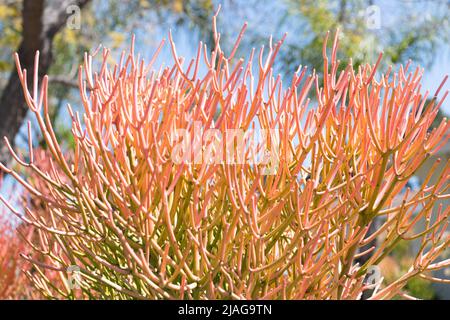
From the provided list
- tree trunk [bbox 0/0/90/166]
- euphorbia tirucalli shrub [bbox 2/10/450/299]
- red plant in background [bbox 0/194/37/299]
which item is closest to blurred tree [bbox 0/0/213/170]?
tree trunk [bbox 0/0/90/166]

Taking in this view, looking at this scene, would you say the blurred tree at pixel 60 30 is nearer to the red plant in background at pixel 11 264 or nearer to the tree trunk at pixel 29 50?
the tree trunk at pixel 29 50

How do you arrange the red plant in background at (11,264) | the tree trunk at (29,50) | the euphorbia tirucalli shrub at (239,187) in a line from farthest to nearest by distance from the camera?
1. the tree trunk at (29,50)
2. the red plant in background at (11,264)
3. the euphorbia tirucalli shrub at (239,187)

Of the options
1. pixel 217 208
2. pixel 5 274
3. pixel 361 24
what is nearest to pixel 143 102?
pixel 217 208

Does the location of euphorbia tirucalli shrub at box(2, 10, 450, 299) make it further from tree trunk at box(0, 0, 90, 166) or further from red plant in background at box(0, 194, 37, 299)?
tree trunk at box(0, 0, 90, 166)

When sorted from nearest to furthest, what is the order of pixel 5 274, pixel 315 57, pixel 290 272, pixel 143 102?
pixel 290 272
pixel 143 102
pixel 5 274
pixel 315 57

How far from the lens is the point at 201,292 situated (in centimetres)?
109

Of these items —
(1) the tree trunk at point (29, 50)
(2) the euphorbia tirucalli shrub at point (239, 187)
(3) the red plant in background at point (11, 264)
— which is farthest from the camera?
(1) the tree trunk at point (29, 50)

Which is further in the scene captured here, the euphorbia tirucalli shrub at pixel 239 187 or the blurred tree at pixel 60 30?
the blurred tree at pixel 60 30

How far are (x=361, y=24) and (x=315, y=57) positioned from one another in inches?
26.3

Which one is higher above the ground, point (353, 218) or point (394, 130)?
point (394, 130)

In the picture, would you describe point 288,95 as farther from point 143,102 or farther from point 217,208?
point 143,102

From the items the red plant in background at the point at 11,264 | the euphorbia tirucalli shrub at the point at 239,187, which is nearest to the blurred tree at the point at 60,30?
the red plant in background at the point at 11,264
